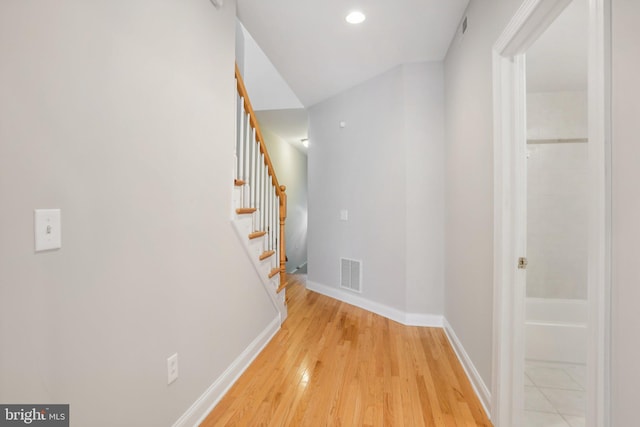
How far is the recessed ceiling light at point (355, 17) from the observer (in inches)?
87.3

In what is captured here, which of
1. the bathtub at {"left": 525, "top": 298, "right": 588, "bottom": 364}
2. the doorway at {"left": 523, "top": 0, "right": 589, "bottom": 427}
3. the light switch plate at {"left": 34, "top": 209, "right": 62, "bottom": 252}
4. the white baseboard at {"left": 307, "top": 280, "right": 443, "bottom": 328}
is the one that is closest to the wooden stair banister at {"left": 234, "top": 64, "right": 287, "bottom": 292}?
the white baseboard at {"left": 307, "top": 280, "right": 443, "bottom": 328}

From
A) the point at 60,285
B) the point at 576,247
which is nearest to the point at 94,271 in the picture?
the point at 60,285

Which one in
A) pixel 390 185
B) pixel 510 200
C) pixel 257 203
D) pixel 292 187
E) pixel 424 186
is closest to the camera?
pixel 510 200

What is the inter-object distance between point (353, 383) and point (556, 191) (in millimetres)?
2622

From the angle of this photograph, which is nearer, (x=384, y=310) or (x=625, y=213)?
(x=625, y=213)

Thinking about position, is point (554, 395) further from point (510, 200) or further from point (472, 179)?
point (472, 179)

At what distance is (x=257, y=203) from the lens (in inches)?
104

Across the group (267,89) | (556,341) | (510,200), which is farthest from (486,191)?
(267,89)

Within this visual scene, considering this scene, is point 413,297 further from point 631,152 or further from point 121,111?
point 121,111

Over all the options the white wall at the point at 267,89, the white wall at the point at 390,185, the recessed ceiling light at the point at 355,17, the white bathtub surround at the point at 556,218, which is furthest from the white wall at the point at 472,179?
the white wall at the point at 267,89

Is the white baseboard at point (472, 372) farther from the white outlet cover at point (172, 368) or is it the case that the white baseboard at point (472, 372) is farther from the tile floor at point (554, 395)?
the white outlet cover at point (172, 368)

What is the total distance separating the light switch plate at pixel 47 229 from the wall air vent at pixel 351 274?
2.98m

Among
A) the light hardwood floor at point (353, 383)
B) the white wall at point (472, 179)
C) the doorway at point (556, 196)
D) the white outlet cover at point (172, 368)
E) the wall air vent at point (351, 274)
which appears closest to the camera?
the white outlet cover at point (172, 368)

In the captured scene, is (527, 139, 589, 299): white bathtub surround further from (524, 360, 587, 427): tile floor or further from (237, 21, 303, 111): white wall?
(237, 21, 303, 111): white wall
